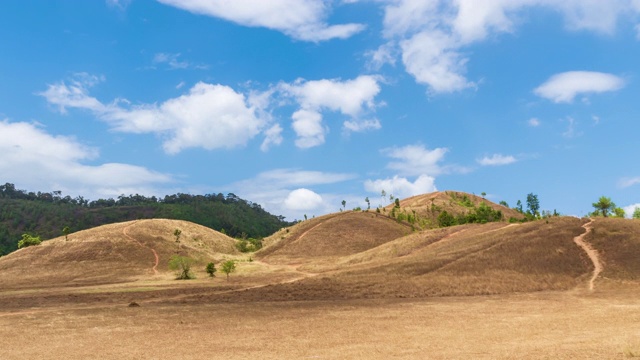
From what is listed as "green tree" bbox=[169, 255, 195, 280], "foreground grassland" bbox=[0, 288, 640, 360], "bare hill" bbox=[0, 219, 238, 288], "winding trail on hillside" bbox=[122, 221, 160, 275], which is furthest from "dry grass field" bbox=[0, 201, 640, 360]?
→ "green tree" bbox=[169, 255, 195, 280]

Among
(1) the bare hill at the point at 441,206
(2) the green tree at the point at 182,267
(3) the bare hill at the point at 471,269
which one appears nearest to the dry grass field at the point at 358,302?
(3) the bare hill at the point at 471,269

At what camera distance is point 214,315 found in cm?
3728

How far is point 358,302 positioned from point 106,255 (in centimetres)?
6367

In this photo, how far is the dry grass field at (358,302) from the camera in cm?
2486

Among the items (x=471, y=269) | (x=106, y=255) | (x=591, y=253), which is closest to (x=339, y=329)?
(x=471, y=269)

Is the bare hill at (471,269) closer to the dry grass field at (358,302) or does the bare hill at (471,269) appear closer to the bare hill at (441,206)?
the dry grass field at (358,302)

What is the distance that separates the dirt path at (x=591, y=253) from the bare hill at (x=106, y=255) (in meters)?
63.5

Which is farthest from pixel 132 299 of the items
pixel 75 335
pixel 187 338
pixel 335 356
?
pixel 335 356

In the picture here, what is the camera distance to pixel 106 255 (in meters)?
88.4

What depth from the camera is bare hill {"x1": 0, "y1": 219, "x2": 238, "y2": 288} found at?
249ft

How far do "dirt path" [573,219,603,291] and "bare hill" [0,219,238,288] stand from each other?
6349 centimetres

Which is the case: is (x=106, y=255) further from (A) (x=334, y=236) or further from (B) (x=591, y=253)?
(B) (x=591, y=253)

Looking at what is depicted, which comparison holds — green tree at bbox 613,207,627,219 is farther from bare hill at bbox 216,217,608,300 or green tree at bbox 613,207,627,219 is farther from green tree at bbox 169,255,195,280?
green tree at bbox 169,255,195,280

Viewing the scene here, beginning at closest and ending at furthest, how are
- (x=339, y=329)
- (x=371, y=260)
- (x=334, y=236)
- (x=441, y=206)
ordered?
(x=339, y=329) < (x=371, y=260) < (x=334, y=236) < (x=441, y=206)
